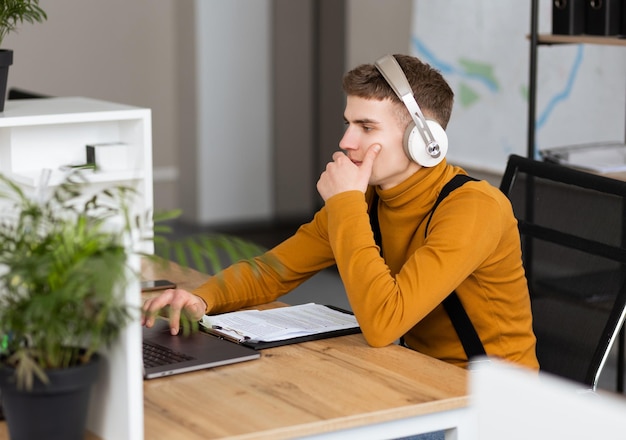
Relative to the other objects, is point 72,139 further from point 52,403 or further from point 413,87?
point 52,403

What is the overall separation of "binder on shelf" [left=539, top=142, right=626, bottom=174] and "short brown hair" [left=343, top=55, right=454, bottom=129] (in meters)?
1.14

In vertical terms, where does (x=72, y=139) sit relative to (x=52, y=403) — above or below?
above

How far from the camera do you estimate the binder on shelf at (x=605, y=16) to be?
3.10 metres

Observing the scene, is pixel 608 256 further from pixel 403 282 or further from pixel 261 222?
pixel 261 222

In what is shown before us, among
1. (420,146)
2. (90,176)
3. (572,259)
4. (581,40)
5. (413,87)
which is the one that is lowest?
(572,259)

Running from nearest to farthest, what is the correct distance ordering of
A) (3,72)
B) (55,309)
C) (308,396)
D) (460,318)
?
(55,309), (308,396), (460,318), (3,72)

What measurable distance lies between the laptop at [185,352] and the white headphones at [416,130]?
1.62ft

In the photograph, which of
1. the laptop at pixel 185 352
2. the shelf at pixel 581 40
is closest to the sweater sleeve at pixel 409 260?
the laptop at pixel 185 352

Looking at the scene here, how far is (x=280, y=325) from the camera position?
1.96 meters

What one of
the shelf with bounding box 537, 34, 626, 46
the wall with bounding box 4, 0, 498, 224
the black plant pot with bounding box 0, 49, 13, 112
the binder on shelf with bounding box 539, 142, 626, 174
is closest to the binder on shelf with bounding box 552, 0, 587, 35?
the shelf with bounding box 537, 34, 626, 46

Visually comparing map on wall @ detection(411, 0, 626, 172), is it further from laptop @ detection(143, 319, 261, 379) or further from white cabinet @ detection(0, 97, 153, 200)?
laptop @ detection(143, 319, 261, 379)

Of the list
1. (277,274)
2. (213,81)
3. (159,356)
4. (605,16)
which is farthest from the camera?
(213,81)

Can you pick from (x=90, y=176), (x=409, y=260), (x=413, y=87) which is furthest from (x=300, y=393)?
(x=90, y=176)

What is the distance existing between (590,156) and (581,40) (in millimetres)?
336
